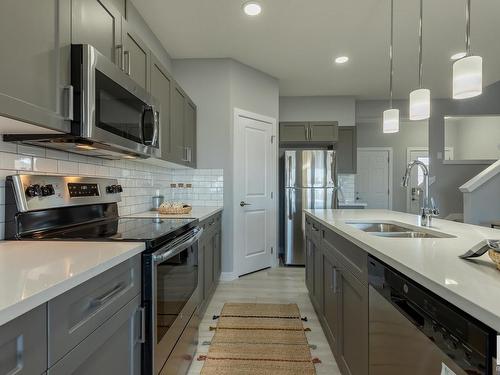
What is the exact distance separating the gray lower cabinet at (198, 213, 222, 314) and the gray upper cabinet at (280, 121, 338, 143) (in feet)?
6.91

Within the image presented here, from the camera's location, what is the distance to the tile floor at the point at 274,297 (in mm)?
1989

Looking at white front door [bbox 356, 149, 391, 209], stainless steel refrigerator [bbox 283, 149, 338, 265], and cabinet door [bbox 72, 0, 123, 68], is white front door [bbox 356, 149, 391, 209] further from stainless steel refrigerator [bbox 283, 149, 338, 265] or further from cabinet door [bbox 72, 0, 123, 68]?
cabinet door [bbox 72, 0, 123, 68]

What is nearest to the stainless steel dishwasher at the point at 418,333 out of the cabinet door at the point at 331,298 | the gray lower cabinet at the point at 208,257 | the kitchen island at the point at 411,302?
the kitchen island at the point at 411,302

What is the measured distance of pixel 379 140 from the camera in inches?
277

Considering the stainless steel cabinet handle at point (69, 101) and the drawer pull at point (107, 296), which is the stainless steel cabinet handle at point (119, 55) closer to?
the stainless steel cabinet handle at point (69, 101)

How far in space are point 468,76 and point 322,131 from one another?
3.27 m

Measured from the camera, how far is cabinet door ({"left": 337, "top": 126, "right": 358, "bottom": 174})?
4922 mm

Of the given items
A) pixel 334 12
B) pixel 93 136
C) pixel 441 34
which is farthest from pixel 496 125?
pixel 93 136

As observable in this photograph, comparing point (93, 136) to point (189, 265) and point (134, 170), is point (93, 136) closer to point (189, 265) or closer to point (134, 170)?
point (189, 265)

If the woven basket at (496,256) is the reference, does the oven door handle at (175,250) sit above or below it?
below

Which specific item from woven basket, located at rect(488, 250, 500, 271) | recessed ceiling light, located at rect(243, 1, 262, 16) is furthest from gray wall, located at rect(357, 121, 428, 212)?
woven basket, located at rect(488, 250, 500, 271)

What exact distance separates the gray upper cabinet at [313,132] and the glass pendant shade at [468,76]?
319 cm

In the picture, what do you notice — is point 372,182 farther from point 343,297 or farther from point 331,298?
point 343,297

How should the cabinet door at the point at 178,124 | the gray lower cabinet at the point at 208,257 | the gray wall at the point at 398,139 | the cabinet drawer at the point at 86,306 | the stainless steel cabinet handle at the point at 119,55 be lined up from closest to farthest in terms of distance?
1. the cabinet drawer at the point at 86,306
2. the stainless steel cabinet handle at the point at 119,55
3. the gray lower cabinet at the point at 208,257
4. the cabinet door at the point at 178,124
5. the gray wall at the point at 398,139
